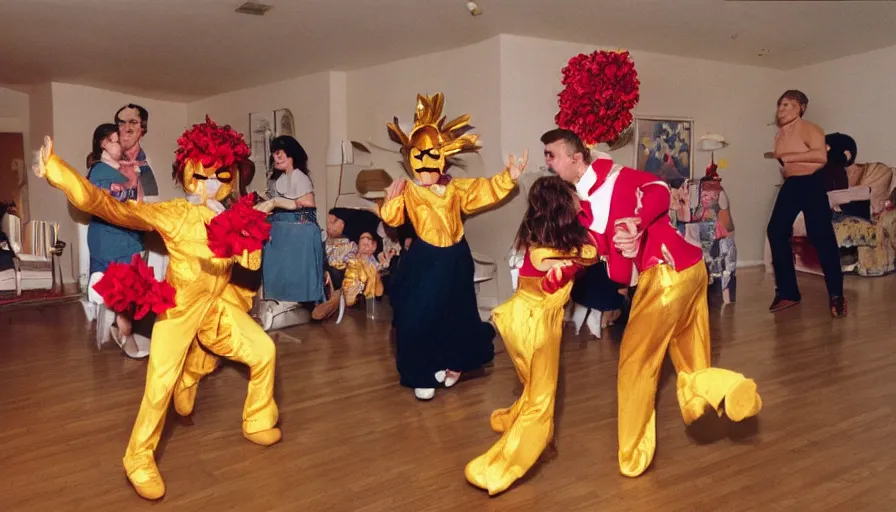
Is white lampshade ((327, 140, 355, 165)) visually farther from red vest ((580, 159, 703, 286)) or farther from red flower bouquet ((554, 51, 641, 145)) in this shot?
red vest ((580, 159, 703, 286))

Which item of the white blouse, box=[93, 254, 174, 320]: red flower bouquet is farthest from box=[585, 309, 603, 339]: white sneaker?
box=[93, 254, 174, 320]: red flower bouquet

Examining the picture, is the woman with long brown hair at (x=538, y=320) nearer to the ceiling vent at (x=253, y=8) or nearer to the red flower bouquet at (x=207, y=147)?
the red flower bouquet at (x=207, y=147)

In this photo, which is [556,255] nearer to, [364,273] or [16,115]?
[364,273]

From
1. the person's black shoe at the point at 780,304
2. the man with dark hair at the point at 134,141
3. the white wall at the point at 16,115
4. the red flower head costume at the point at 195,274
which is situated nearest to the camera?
the red flower head costume at the point at 195,274

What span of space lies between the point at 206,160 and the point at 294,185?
2.13m

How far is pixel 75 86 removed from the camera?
863 cm

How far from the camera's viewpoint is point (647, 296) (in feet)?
8.59

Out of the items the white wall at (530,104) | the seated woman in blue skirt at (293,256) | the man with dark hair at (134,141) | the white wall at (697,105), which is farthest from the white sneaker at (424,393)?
the white wall at (697,105)

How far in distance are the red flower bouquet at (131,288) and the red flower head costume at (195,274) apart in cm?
12

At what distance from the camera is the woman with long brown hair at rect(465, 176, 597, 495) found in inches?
104

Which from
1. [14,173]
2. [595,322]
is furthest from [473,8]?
[14,173]

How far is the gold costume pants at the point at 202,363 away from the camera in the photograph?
8.98 feet

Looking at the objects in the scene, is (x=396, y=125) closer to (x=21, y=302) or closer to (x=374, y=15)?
(x=374, y=15)

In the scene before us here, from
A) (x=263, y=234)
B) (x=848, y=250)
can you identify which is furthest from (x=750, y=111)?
(x=263, y=234)
